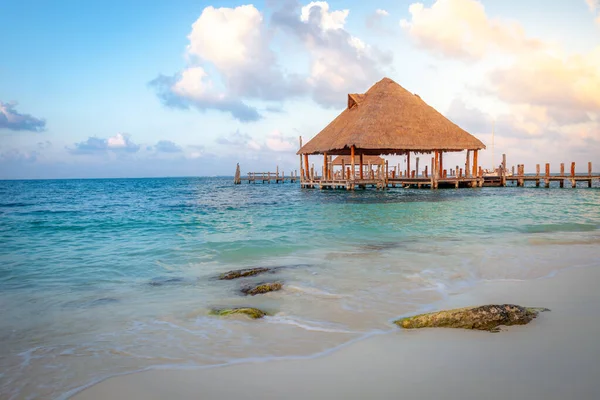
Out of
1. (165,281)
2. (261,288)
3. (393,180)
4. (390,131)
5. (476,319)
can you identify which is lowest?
(165,281)

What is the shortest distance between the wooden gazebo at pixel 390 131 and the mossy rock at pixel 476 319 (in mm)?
24665

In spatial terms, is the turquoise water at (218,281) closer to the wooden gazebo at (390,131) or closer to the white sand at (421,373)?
the white sand at (421,373)

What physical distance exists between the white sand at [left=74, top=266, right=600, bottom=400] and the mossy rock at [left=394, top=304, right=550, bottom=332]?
0.10 m

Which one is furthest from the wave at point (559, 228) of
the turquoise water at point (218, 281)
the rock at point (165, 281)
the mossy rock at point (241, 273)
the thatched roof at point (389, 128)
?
the thatched roof at point (389, 128)

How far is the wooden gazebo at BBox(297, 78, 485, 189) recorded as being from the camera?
2959 centimetres

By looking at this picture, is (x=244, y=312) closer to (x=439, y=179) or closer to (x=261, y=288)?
(x=261, y=288)

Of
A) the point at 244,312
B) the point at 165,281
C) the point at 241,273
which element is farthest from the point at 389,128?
the point at 244,312

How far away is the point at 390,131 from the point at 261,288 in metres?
26.0

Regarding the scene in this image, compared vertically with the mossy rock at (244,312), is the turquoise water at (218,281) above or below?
below

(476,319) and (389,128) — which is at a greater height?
(389,128)

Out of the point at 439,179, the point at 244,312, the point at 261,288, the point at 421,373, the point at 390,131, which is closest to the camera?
the point at 421,373

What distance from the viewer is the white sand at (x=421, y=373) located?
2949 mm

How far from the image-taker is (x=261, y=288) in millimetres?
5859

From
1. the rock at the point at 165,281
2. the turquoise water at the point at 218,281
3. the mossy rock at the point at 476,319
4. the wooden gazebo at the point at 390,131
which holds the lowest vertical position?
the rock at the point at 165,281
